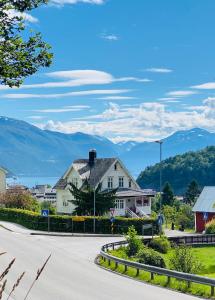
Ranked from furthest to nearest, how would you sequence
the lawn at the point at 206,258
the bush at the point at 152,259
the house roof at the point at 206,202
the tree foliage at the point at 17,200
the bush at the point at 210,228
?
the tree foliage at the point at 17,200, the house roof at the point at 206,202, the bush at the point at 210,228, the lawn at the point at 206,258, the bush at the point at 152,259

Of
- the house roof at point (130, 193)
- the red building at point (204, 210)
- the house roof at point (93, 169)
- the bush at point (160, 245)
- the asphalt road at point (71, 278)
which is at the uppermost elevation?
the house roof at point (93, 169)

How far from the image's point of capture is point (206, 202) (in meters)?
80.9

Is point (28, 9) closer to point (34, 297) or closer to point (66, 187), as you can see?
point (34, 297)

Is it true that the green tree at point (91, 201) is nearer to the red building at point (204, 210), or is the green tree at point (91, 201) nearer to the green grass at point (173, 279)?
the red building at point (204, 210)

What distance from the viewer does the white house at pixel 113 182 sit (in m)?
86.7

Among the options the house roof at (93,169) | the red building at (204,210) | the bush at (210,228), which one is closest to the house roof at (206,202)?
the red building at (204,210)

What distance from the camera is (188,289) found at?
25609 mm

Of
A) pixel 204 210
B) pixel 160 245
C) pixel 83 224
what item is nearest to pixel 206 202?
pixel 204 210

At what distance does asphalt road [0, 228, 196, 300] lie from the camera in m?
24.7

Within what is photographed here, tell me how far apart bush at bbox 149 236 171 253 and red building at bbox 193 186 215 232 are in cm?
2504

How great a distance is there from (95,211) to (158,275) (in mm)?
42499

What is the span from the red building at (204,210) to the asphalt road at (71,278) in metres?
31.9

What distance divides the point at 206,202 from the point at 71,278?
52736 mm

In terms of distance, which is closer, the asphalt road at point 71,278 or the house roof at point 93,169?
the asphalt road at point 71,278
